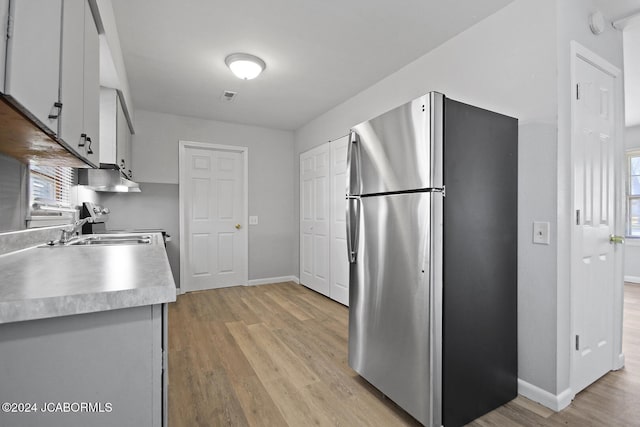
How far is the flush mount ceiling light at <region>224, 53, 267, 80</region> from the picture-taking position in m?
2.75

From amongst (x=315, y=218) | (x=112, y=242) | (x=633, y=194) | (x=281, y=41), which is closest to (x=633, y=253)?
(x=633, y=194)

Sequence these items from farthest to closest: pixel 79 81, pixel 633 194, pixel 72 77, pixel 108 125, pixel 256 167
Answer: pixel 633 194 → pixel 256 167 → pixel 108 125 → pixel 79 81 → pixel 72 77

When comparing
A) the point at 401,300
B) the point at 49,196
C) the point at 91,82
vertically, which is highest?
the point at 91,82

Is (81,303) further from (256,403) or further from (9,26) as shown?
(256,403)

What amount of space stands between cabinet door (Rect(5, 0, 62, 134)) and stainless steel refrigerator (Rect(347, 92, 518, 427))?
1.53 m

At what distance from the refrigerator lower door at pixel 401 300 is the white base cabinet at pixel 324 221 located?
1759 mm

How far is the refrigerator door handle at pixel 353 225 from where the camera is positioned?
207cm

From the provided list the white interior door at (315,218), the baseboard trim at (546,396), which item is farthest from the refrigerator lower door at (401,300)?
the white interior door at (315,218)

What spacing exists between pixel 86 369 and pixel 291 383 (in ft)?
5.05

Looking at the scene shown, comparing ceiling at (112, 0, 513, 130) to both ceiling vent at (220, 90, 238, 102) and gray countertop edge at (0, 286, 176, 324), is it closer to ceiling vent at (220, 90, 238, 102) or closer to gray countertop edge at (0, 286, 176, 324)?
ceiling vent at (220, 90, 238, 102)

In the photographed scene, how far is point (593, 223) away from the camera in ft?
6.66

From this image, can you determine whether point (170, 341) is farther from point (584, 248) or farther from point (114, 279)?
point (584, 248)

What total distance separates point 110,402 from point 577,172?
8.23ft

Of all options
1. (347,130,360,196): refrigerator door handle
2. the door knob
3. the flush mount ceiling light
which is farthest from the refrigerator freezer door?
the door knob
